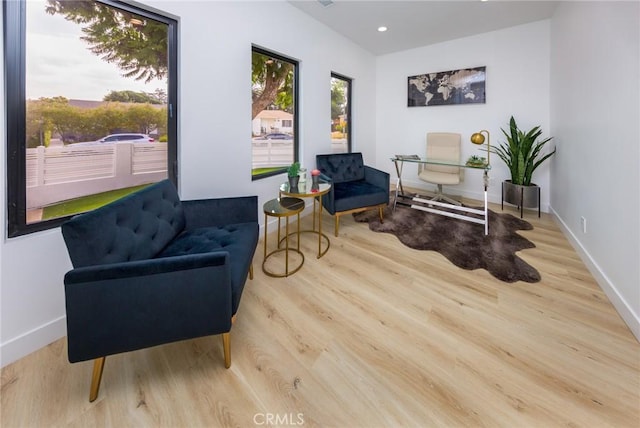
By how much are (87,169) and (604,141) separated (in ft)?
12.7

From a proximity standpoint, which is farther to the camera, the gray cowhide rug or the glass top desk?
the glass top desk

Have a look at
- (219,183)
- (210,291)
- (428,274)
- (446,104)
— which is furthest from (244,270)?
(446,104)

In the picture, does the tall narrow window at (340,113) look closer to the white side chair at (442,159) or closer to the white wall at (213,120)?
the white wall at (213,120)

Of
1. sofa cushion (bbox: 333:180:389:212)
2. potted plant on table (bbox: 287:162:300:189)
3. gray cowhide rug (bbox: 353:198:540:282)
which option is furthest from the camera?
sofa cushion (bbox: 333:180:389:212)

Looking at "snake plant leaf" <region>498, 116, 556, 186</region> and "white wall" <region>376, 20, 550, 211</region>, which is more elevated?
"white wall" <region>376, 20, 550, 211</region>

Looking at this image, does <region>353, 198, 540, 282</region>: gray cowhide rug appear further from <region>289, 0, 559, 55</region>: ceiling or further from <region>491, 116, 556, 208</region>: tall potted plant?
<region>289, 0, 559, 55</region>: ceiling

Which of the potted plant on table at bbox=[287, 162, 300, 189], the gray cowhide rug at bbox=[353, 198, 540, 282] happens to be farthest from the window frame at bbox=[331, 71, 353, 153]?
the potted plant on table at bbox=[287, 162, 300, 189]

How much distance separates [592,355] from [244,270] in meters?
1.99

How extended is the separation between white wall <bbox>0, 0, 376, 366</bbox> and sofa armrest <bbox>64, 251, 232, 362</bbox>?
27.7 inches

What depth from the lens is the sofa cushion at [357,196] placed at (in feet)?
10.1

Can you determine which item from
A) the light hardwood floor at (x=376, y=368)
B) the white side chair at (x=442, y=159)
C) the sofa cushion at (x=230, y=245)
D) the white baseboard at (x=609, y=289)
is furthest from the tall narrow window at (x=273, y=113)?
the white baseboard at (x=609, y=289)

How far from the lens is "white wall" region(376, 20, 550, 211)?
156 inches

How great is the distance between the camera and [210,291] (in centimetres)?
126

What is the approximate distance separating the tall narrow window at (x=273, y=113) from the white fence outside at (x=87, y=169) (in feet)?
3.47
